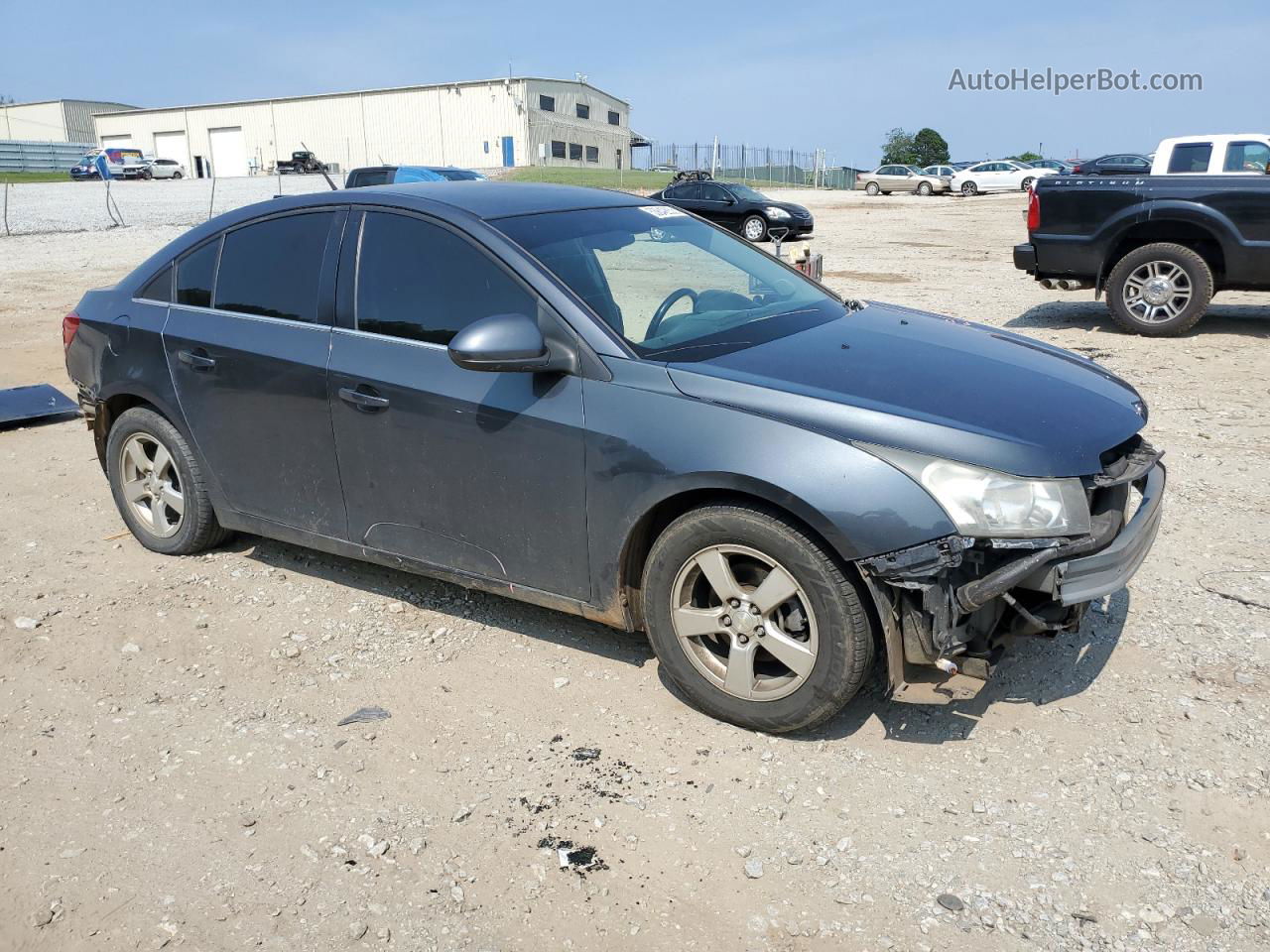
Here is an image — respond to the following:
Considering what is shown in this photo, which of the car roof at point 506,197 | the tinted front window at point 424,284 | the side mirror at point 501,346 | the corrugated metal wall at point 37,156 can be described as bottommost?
the side mirror at point 501,346

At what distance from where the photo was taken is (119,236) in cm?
2295

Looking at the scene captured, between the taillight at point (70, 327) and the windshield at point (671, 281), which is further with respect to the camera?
the taillight at point (70, 327)

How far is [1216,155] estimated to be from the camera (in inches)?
459

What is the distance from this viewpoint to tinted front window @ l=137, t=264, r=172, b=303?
479cm

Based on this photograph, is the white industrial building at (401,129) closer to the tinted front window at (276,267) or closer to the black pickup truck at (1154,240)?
the black pickup truck at (1154,240)

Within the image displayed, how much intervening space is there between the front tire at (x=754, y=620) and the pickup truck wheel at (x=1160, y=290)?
26.9ft

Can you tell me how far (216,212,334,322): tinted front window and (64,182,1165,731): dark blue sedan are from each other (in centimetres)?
1

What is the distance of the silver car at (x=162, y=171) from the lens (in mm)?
56141

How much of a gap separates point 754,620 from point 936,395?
Result: 0.91 meters

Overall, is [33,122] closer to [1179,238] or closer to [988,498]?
[1179,238]

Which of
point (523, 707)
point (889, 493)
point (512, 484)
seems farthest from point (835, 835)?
point (512, 484)

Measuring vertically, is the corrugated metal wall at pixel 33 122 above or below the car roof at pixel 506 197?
above

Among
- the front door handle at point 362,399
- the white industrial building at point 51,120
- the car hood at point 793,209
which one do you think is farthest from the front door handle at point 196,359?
the white industrial building at point 51,120

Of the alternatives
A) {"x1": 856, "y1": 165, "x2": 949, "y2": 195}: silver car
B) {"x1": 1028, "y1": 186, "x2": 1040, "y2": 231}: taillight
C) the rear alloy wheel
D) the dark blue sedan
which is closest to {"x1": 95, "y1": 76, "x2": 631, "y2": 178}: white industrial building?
{"x1": 856, "y1": 165, "x2": 949, "y2": 195}: silver car
